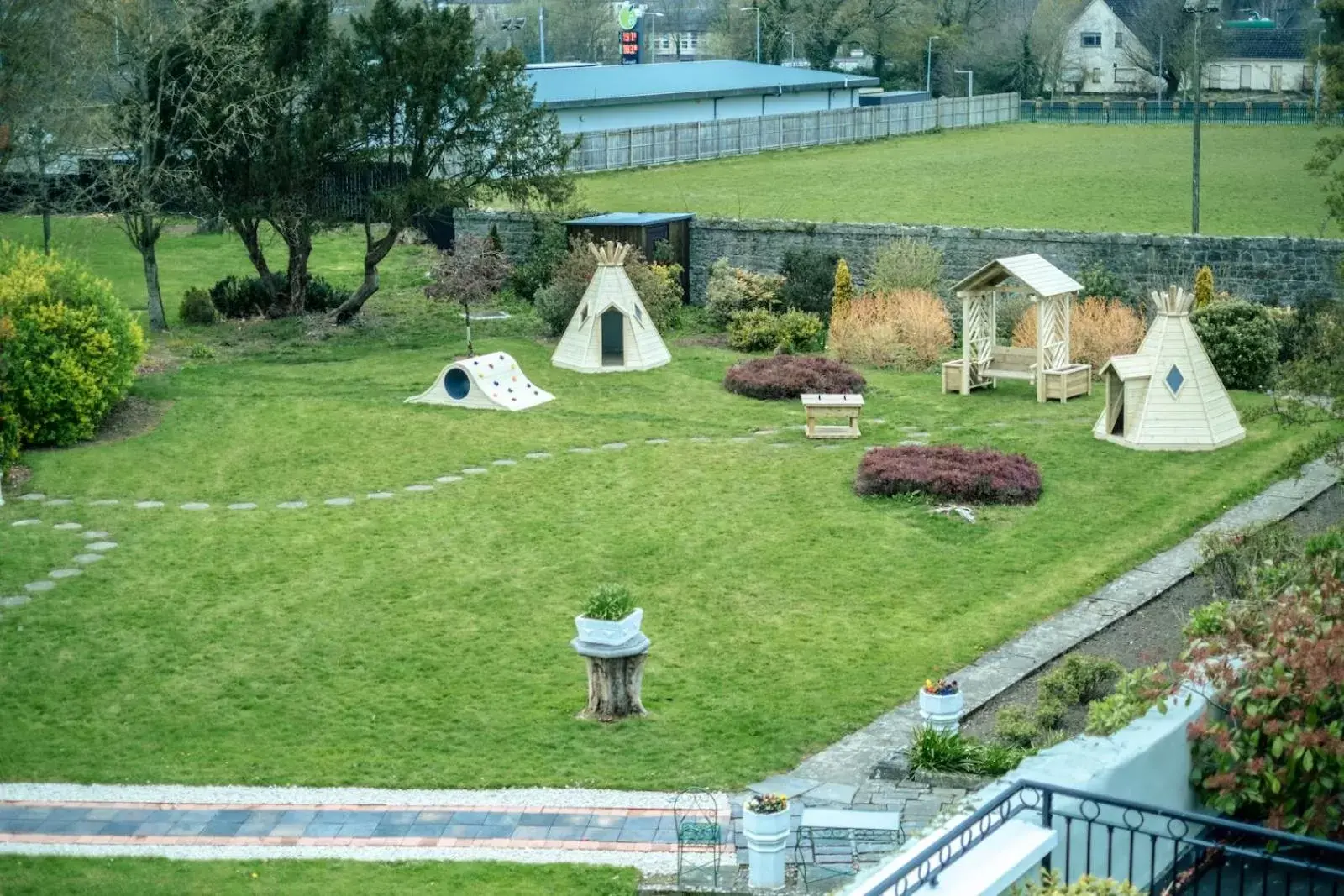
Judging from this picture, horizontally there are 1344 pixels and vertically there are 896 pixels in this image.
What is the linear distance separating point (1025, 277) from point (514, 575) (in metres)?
11.0

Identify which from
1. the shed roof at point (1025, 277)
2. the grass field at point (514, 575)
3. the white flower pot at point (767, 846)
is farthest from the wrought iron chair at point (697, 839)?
the shed roof at point (1025, 277)

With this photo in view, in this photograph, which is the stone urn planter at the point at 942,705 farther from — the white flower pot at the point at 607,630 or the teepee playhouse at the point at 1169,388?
the teepee playhouse at the point at 1169,388

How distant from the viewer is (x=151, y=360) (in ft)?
95.7

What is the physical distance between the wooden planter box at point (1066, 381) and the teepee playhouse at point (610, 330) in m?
6.79

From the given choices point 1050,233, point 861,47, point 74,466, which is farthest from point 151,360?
point 861,47

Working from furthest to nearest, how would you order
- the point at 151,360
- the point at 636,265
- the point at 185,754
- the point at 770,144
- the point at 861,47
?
the point at 861,47 → the point at 770,144 → the point at 636,265 → the point at 151,360 → the point at 185,754

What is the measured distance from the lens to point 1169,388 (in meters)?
22.9

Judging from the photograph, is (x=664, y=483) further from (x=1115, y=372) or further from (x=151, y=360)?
(x=151, y=360)

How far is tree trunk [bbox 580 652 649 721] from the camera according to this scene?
1390 cm

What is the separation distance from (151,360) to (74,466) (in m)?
6.90

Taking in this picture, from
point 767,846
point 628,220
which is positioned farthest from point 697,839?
point 628,220

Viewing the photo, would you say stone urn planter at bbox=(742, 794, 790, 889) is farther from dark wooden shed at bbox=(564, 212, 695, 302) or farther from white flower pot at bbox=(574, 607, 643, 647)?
dark wooden shed at bbox=(564, 212, 695, 302)

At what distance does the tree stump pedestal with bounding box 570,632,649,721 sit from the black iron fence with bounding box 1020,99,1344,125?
5244 cm

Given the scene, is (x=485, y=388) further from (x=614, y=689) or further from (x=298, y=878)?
(x=298, y=878)
